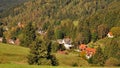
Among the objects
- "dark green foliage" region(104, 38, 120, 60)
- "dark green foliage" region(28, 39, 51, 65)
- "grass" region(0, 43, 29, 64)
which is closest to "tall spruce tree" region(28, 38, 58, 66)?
"dark green foliage" region(28, 39, 51, 65)

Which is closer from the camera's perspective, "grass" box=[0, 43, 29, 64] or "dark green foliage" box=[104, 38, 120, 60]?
"grass" box=[0, 43, 29, 64]

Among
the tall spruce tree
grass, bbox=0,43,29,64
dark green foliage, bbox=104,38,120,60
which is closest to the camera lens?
the tall spruce tree

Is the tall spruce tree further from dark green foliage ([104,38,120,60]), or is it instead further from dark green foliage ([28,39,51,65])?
dark green foliage ([104,38,120,60])

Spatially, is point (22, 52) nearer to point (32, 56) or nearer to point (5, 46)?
point (5, 46)

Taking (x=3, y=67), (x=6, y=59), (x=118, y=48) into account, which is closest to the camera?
(x=3, y=67)

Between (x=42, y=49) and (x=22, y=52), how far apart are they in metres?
19.6

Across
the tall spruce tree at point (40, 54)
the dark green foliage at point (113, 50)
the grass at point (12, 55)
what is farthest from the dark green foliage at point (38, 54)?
the dark green foliage at point (113, 50)

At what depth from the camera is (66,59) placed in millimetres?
80062

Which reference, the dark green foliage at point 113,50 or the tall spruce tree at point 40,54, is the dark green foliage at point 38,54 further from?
the dark green foliage at point 113,50

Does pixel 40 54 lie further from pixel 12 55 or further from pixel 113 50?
pixel 113 50

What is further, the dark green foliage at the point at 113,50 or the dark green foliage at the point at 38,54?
the dark green foliage at the point at 113,50

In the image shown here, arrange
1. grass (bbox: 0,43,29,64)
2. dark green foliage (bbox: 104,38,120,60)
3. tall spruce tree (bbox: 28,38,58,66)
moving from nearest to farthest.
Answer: tall spruce tree (bbox: 28,38,58,66) < grass (bbox: 0,43,29,64) < dark green foliage (bbox: 104,38,120,60)

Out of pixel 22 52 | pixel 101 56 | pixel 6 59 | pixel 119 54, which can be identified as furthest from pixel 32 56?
pixel 119 54

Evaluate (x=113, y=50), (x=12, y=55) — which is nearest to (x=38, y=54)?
(x=12, y=55)
